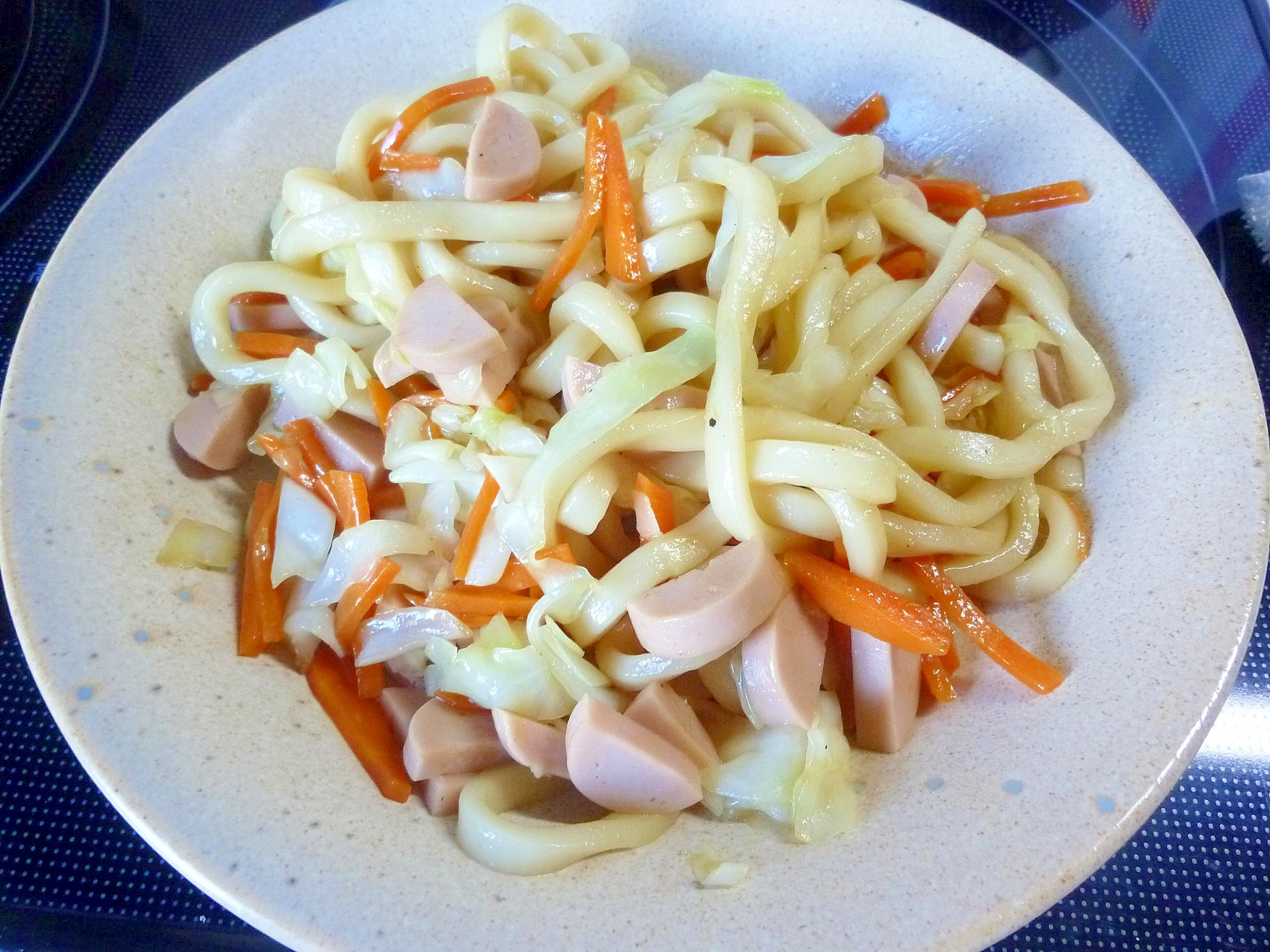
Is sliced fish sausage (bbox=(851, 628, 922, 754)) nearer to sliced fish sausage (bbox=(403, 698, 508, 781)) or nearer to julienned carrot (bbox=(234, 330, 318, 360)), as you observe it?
sliced fish sausage (bbox=(403, 698, 508, 781))

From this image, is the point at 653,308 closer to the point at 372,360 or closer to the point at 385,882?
the point at 372,360

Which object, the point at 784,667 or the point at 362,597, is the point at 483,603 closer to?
the point at 362,597

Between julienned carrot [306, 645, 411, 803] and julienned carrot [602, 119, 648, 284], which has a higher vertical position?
julienned carrot [602, 119, 648, 284]

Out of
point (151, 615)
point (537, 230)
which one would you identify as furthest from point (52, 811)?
point (537, 230)

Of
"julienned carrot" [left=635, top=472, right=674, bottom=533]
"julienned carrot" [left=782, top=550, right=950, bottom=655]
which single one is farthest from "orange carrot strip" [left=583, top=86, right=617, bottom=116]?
"julienned carrot" [left=782, top=550, right=950, bottom=655]

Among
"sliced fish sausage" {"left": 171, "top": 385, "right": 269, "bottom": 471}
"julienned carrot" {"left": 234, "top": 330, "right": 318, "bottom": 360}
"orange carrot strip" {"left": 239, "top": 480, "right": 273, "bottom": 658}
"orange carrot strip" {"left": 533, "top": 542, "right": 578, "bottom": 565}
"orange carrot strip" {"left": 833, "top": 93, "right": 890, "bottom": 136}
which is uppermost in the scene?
"orange carrot strip" {"left": 833, "top": 93, "right": 890, "bottom": 136}

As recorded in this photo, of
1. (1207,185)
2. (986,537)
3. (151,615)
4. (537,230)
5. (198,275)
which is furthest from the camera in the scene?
(1207,185)

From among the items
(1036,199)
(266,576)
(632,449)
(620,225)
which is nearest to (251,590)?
(266,576)
